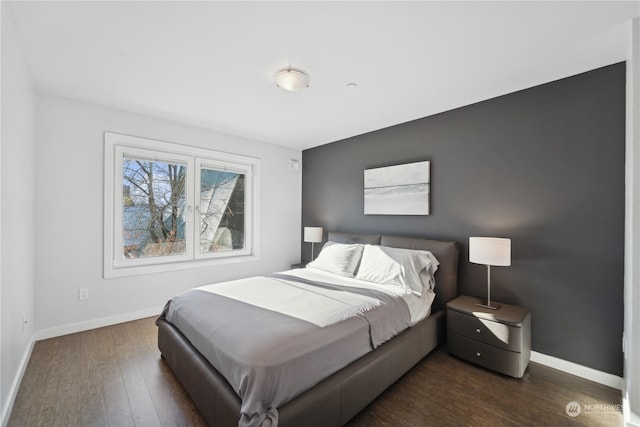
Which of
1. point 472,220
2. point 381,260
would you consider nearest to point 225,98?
point 381,260

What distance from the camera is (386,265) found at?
288 cm

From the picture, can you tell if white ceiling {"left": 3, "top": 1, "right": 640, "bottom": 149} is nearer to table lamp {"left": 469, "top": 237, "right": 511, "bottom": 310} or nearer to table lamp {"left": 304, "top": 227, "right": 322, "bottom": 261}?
table lamp {"left": 469, "top": 237, "right": 511, "bottom": 310}

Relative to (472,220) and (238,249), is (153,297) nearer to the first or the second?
(238,249)

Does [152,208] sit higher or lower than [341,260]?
higher

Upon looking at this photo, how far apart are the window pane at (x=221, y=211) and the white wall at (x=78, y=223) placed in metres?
0.57

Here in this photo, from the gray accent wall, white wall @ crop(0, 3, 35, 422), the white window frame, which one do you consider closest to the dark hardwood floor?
white wall @ crop(0, 3, 35, 422)

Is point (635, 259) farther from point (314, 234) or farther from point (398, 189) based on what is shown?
point (314, 234)

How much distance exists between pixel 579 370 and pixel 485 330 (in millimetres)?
783

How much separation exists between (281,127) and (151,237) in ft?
→ 7.27

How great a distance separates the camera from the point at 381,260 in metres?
2.96

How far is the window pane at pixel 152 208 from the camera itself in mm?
3359

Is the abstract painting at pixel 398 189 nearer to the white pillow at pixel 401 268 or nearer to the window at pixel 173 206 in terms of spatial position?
the white pillow at pixel 401 268

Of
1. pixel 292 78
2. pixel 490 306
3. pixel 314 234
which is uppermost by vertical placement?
pixel 292 78

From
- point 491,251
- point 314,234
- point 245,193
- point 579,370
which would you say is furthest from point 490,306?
point 245,193
